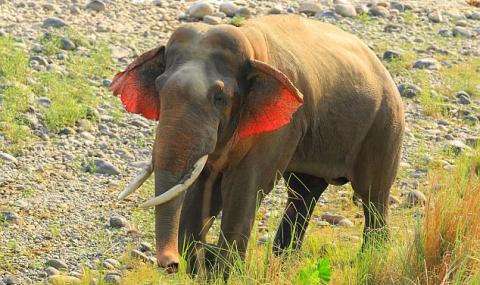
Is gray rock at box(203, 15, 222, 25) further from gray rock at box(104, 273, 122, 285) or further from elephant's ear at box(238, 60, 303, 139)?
elephant's ear at box(238, 60, 303, 139)

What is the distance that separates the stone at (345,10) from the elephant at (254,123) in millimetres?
6296

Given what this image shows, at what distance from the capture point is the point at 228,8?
14938 mm

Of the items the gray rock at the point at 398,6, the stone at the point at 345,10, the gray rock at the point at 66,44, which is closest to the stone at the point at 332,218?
the gray rock at the point at 66,44

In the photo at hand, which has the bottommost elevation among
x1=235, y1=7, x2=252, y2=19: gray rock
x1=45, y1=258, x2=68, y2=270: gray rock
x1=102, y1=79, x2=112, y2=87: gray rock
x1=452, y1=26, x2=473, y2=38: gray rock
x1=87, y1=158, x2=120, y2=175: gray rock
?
x1=452, y1=26, x2=473, y2=38: gray rock

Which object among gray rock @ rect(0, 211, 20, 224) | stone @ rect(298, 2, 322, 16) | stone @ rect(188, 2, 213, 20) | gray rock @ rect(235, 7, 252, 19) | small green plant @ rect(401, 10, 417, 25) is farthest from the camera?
small green plant @ rect(401, 10, 417, 25)

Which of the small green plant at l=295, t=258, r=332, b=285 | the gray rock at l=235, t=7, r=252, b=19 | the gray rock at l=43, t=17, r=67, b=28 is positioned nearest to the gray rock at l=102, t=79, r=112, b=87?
the gray rock at l=43, t=17, r=67, b=28

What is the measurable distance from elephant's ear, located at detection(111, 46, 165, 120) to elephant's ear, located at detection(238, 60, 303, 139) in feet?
1.67

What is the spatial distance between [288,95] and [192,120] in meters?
0.74

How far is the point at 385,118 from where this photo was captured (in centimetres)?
907

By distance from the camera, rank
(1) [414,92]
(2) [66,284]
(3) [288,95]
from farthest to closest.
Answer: (1) [414,92], (2) [66,284], (3) [288,95]

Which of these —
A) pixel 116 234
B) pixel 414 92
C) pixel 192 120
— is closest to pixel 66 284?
pixel 116 234

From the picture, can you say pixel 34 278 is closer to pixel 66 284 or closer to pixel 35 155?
pixel 66 284

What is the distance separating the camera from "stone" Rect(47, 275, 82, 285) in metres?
8.36

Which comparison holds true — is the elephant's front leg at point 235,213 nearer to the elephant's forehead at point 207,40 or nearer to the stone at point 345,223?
the elephant's forehead at point 207,40
